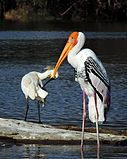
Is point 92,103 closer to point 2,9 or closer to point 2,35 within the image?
point 2,35

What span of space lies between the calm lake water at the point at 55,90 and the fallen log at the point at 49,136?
0.96ft

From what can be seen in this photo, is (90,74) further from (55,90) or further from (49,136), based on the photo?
(55,90)

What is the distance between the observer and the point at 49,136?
14.5 meters

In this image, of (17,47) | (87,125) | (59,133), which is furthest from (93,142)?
(17,47)

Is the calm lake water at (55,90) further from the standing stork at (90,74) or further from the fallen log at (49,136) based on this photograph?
the standing stork at (90,74)

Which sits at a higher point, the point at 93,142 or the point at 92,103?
the point at 92,103

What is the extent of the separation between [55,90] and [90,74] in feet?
35.5

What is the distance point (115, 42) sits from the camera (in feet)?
169

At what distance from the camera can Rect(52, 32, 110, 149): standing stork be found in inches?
524

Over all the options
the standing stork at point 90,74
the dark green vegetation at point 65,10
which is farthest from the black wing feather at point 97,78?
the dark green vegetation at point 65,10

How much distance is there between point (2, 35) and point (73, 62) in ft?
155

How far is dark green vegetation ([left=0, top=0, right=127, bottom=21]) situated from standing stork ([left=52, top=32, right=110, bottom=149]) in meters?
77.9

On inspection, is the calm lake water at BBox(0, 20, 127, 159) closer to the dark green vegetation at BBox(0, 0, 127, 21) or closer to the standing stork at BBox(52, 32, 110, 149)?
the standing stork at BBox(52, 32, 110, 149)

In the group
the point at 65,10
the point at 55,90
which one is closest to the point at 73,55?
the point at 55,90
